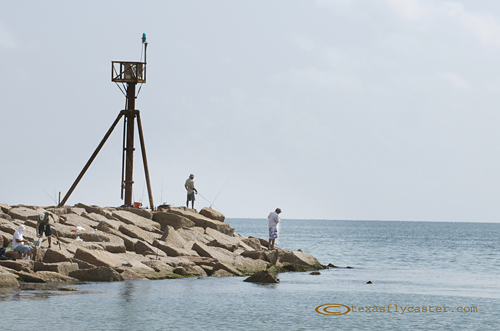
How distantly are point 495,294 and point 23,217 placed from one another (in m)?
18.9

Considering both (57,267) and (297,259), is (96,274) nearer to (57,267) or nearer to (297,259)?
(57,267)

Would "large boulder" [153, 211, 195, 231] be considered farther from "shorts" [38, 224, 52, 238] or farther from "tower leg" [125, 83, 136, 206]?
"shorts" [38, 224, 52, 238]

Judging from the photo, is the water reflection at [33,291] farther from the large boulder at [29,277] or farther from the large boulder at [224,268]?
the large boulder at [224,268]

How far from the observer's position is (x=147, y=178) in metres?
35.8

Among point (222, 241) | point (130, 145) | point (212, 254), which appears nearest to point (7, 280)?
point (212, 254)

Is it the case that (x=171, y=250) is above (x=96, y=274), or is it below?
above

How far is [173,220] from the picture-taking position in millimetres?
32125

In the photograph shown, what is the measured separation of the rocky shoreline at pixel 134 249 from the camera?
21547 millimetres

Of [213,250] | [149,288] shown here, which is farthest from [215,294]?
[213,250]

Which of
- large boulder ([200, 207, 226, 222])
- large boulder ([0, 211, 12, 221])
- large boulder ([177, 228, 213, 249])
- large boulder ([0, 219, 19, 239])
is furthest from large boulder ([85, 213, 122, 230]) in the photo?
large boulder ([200, 207, 226, 222])

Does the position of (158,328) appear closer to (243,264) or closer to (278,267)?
(243,264)

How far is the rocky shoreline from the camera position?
21547 millimetres

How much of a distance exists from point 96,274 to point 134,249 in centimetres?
491

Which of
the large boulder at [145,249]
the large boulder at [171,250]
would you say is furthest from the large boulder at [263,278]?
the large boulder at [145,249]
